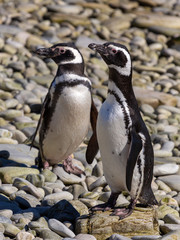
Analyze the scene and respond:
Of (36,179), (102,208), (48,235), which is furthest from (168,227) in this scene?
(36,179)

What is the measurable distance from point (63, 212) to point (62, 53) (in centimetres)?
160

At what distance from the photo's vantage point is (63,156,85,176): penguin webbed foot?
533cm

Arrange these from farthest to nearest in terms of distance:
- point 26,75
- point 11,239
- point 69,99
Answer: point 26,75, point 69,99, point 11,239

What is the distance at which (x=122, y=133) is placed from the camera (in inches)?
153

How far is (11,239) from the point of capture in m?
3.73

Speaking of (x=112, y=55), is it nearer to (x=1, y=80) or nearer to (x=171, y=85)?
(x=1, y=80)

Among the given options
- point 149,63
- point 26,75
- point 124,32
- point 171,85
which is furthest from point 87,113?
point 124,32

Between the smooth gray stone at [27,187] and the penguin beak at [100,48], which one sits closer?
the penguin beak at [100,48]

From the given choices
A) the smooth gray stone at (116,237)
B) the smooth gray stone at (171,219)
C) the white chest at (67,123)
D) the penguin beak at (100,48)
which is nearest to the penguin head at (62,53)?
the white chest at (67,123)

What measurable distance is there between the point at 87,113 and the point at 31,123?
4.44 ft

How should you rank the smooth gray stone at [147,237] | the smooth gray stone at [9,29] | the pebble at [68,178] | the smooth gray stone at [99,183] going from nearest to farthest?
the smooth gray stone at [147,237], the smooth gray stone at [99,183], the pebble at [68,178], the smooth gray stone at [9,29]

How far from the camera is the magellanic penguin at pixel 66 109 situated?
5059 mm

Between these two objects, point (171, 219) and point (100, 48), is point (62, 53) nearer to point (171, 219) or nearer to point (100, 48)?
point (100, 48)

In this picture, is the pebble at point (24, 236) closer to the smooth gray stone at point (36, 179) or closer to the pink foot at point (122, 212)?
the pink foot at point (122, 212)
